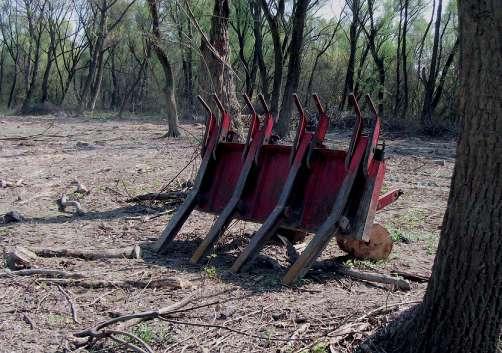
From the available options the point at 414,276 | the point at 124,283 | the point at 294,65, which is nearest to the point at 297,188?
the point at 414,276

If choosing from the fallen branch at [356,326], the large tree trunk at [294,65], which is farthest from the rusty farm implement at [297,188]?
the large tree trunk at [294,65]

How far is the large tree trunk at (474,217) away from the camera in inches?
106

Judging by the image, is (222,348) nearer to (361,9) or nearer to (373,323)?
(373,323)

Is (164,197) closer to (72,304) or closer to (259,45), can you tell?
(72,304)

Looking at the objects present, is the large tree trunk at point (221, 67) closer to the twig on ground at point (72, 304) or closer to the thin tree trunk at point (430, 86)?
the twig on ground at point (72, 304)

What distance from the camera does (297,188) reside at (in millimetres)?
5129

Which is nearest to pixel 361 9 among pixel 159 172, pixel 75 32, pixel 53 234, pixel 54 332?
pixel 75 32

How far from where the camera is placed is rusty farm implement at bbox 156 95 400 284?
4.62 metres

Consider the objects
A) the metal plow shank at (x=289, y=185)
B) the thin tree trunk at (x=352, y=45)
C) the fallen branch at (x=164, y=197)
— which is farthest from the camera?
the thin tree trunk at (x=352, y=45)

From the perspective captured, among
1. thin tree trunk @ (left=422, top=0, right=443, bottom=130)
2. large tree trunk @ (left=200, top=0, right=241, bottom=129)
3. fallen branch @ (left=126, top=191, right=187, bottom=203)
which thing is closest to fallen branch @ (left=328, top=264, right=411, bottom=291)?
fallen branch @ (left=126, top=191, right=187, bottom=203)

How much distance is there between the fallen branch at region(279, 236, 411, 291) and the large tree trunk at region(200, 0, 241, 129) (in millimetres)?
3285

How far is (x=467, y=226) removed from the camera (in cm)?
281

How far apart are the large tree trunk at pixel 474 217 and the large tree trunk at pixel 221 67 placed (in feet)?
17.9

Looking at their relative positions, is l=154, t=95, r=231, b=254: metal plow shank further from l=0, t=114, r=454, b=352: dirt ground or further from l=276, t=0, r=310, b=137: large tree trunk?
l=276, t=0, r=310, b=137: large tree trunk
